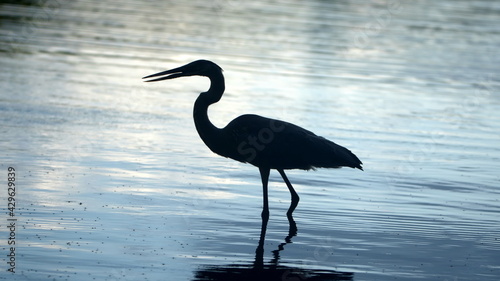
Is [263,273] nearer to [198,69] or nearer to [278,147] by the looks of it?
[278,147]

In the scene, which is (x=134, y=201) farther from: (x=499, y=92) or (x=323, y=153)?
(x=499, y=92)

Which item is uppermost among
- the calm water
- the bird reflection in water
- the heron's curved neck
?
the bird reflection in water

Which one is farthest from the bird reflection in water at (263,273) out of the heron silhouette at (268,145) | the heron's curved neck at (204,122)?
the heron's curved neck at (204,122)

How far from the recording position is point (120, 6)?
36562 mm

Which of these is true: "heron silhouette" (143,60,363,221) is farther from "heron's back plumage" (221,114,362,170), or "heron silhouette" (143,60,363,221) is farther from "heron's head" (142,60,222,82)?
"heron's head" (142,60,222,82)

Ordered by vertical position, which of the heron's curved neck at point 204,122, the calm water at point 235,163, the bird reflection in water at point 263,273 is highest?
the bird reflection in water at point 263,273

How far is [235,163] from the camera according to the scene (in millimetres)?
13148

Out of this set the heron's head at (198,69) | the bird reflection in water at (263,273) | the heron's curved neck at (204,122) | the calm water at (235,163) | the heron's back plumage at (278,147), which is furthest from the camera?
the heron's head at (198,69)

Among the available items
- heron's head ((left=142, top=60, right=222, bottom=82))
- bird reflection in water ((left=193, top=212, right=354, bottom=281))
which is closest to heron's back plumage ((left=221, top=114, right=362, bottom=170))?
heron's head ((left=142, top=60, right=222, bottom=82))

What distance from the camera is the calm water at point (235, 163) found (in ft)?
27.5

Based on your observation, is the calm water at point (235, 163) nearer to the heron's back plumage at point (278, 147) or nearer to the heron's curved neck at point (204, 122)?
the heron's back plumage at point (278, 147)

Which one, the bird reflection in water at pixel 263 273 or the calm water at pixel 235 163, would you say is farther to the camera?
the calm water at pixel 235 163

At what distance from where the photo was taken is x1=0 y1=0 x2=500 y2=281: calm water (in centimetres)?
839

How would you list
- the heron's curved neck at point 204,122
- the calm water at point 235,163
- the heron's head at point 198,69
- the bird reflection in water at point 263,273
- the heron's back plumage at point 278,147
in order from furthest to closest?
the heron's head at point 198,69 → the heron's curved neck at point 204,122 → the heron's back plumage at point 278,147 → the calm water at point 235,163 → the bird reflection in water at point 263,273
